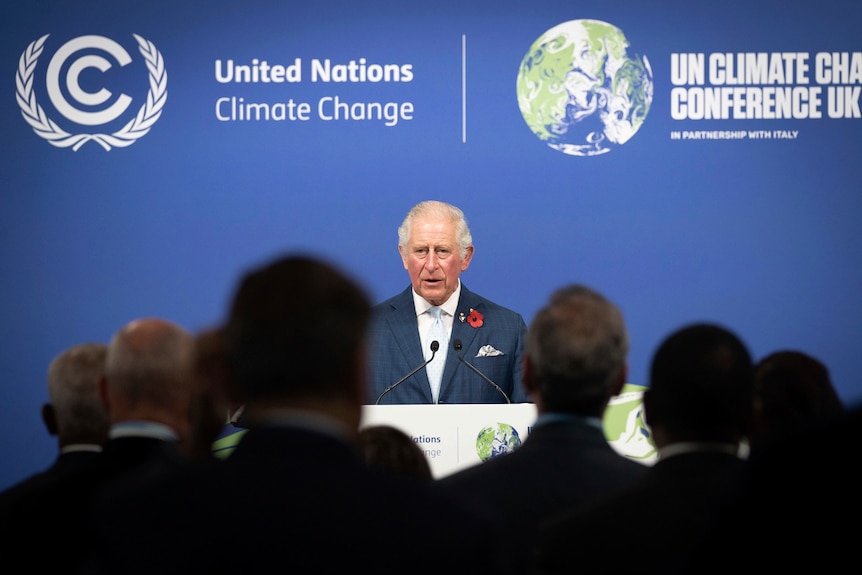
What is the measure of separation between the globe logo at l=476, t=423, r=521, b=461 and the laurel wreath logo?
2945 millimetres

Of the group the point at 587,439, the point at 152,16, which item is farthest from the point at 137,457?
the point at 152,16

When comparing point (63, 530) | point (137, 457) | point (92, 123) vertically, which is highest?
point (92, 123)

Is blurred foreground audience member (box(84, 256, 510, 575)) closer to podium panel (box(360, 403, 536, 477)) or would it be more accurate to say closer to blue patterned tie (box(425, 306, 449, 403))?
podium panel (box(360, 403, 536, 477))

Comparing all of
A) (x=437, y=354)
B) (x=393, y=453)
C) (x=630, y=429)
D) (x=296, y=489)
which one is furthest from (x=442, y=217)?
(x=296, y=489)

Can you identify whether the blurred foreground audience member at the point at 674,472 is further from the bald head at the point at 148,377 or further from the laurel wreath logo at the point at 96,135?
the laurel wreath logo at the point at 96,135

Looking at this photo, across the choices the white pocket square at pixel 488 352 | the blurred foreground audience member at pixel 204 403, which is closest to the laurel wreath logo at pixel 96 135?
the white pocket square at pixel 488 352

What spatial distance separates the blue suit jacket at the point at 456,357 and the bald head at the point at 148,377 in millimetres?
1960

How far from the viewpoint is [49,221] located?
5.35 m

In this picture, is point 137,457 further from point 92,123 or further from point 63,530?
point 92,123

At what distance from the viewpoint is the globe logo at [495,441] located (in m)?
3.20

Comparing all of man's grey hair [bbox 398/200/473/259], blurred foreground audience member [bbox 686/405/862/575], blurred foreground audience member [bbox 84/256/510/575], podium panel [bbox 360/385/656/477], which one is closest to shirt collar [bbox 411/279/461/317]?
man's grey hair [bbox 398/200/473/259]

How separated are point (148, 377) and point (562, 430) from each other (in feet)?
2.54

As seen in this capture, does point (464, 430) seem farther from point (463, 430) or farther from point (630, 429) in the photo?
point (630, 429)

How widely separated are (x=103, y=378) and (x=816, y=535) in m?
1.42
